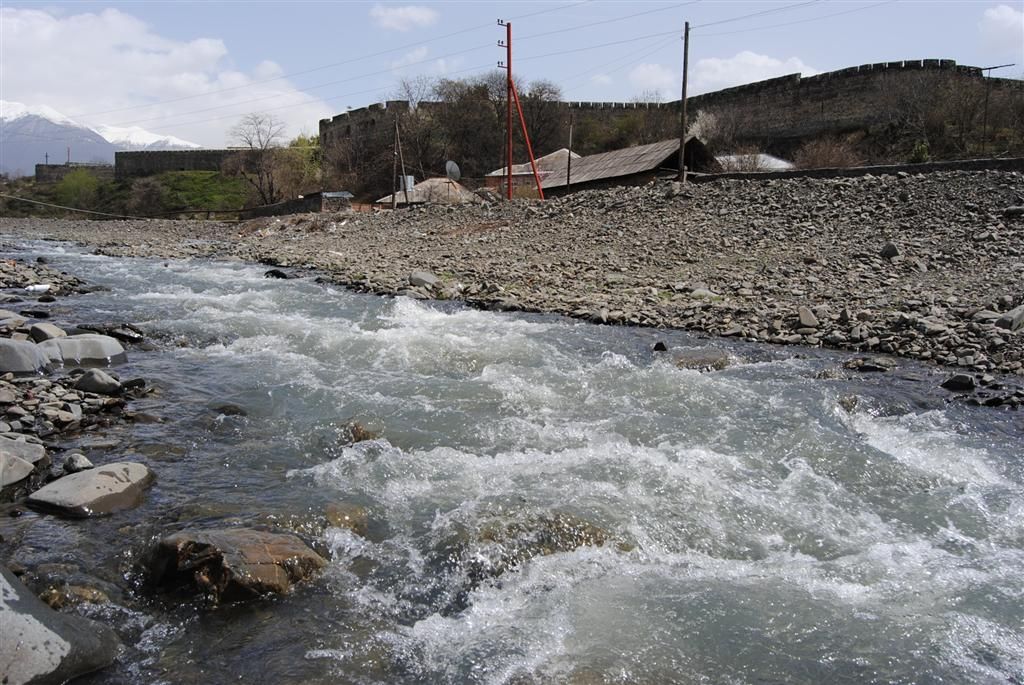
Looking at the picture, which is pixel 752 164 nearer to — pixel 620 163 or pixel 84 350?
pixel 620 163

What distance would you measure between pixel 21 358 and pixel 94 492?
12.4 feet

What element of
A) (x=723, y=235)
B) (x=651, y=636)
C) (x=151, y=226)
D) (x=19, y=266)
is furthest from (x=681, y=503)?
(x=151, y=226)

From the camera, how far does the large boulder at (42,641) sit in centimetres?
314

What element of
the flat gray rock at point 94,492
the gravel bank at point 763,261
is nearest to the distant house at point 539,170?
the gravel bank at point 763,261

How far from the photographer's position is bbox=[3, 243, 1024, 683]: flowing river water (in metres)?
3.64

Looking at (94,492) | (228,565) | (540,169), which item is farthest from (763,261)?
(540,169)

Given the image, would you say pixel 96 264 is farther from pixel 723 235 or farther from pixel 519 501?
pixel 519 501

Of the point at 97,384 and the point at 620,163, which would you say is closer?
the point at 97,384

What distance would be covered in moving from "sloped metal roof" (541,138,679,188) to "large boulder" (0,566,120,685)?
79.8 ft

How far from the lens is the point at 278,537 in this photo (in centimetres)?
451

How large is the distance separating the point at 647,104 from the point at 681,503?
43160mm

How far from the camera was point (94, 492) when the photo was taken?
4996 mm

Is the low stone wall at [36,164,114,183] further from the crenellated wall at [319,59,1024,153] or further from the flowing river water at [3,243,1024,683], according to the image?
the flowing river water at [3,243,1024,683]

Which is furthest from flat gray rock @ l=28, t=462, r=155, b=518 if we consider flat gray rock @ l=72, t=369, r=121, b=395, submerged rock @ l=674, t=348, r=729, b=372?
submerged rock @ l=674, t=348, r=729, b=372
